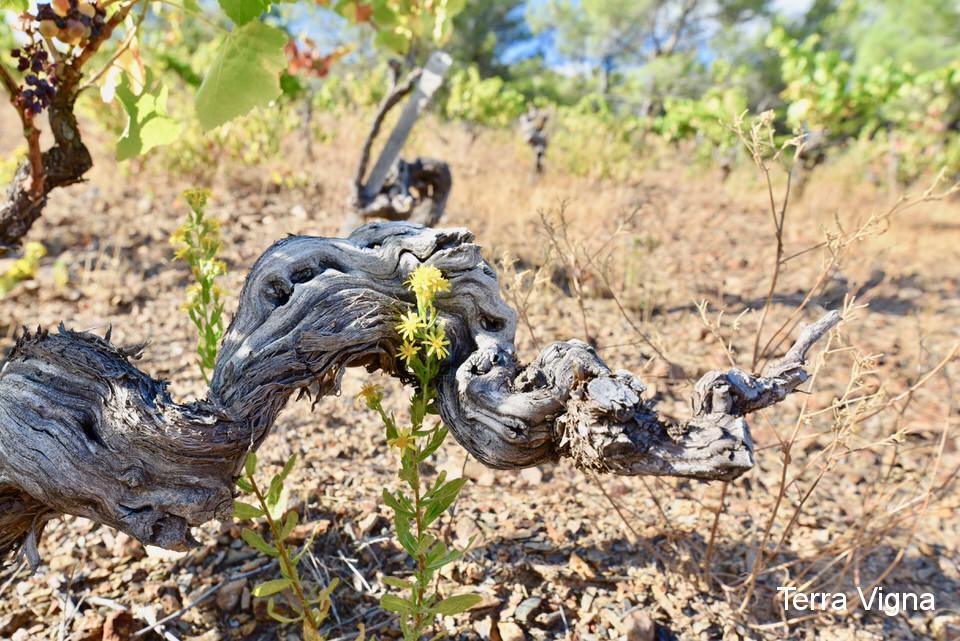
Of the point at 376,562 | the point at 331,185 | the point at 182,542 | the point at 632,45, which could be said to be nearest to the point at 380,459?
the point at 376,562

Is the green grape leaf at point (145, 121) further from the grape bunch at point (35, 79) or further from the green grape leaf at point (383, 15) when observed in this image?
the green grape leaf at point (383, 15)

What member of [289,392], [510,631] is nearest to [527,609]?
[510,631]

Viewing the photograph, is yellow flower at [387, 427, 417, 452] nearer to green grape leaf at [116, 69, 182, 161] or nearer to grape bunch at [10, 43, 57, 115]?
green grape leaf at [116, 69, 182, 161]

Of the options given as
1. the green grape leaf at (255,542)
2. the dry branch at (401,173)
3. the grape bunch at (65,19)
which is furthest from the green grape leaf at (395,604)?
the dry branch at (401,173)

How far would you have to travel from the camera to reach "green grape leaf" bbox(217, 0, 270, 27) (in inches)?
51.6

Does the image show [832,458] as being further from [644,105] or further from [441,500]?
[644,105]

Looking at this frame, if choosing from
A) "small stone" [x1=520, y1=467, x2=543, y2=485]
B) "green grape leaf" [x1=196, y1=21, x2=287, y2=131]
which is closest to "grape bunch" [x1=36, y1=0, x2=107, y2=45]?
"green grape leaf" [x1=196, y1=21, x2=287, y2=131]

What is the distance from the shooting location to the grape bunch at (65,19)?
1285 mm

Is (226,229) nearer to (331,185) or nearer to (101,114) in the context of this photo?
(331,185)

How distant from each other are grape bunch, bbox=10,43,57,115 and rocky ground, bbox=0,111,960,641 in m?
1.18

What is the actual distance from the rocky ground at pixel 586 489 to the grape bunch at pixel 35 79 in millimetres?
1184

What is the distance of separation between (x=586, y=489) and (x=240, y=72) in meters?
1.89

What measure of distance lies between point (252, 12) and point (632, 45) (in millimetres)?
29866

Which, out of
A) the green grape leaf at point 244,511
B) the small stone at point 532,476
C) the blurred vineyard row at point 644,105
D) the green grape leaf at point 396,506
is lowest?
the green grape leaf at point 244,511
